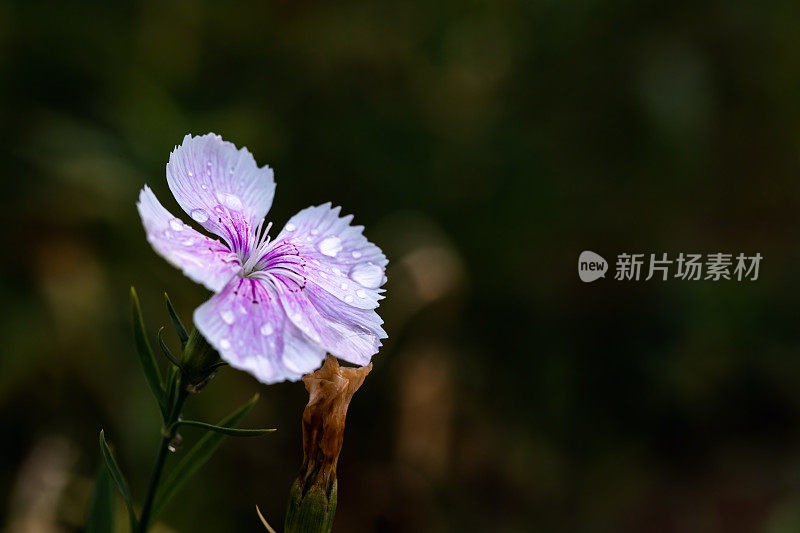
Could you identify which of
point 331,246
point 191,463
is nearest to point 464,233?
point 331,246

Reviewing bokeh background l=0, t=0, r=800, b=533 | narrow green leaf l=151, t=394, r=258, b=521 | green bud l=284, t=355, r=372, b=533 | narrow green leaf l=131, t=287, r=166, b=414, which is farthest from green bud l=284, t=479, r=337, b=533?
bokeh background l=0, t=0, r=800, b=533

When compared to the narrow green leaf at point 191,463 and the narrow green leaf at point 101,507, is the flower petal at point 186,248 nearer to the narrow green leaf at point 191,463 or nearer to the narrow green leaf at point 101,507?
the narrow green leaf at point 191,463

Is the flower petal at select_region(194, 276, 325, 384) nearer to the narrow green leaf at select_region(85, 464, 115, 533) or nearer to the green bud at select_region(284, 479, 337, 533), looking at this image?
the green bud at select_region(284, 479, 337, 533)

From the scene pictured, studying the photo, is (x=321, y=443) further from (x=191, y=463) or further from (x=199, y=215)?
(x=199, y=215)

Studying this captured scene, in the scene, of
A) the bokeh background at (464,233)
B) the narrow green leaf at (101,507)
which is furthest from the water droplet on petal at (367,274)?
the bokeh background at (464,233)

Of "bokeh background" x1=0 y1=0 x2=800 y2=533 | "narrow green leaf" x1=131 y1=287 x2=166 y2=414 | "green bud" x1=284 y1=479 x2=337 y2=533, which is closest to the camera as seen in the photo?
"narrow green leaf" x1=131 y1=287 x2=166 y2=414

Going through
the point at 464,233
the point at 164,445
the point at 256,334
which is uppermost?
the point at 464,233
